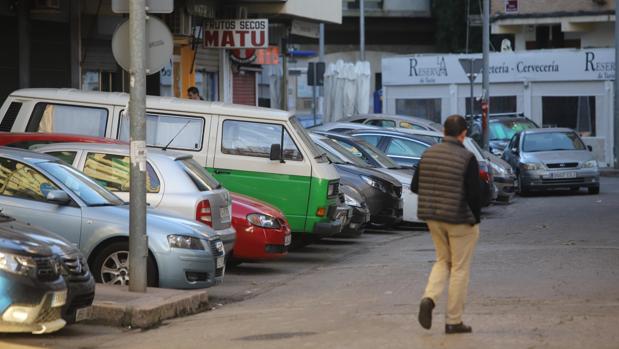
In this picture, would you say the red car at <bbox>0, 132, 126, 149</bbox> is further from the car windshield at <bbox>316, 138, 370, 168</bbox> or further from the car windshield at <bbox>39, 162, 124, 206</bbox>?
the car windshield at <bbox>316, 138, 370, 168</bbox>

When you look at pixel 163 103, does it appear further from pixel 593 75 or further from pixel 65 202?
pixel 593 75

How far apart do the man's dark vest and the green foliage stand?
1853 inches

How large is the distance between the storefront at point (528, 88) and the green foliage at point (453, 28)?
1589 cm

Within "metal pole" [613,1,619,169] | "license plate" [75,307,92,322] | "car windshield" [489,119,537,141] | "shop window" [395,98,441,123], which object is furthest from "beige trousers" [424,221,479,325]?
"shop window" [395,98,441,123]

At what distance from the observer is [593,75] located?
37969 mm

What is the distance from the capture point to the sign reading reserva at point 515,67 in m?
38.0

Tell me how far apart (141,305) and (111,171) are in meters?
3.33

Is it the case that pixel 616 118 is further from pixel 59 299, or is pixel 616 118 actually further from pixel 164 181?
pixel 59 299

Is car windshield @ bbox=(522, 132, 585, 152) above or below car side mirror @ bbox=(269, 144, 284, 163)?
below

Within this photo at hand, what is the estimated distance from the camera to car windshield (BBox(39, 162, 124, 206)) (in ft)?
40.1

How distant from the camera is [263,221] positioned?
14.7 meters

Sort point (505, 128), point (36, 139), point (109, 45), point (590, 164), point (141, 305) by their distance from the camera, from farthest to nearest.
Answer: point (505, 128)
point (590, 164)
point (109, 45)
point (36, 139)
point (141, 305)

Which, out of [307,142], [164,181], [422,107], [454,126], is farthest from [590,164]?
[454,126]

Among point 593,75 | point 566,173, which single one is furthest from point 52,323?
point 593,75
